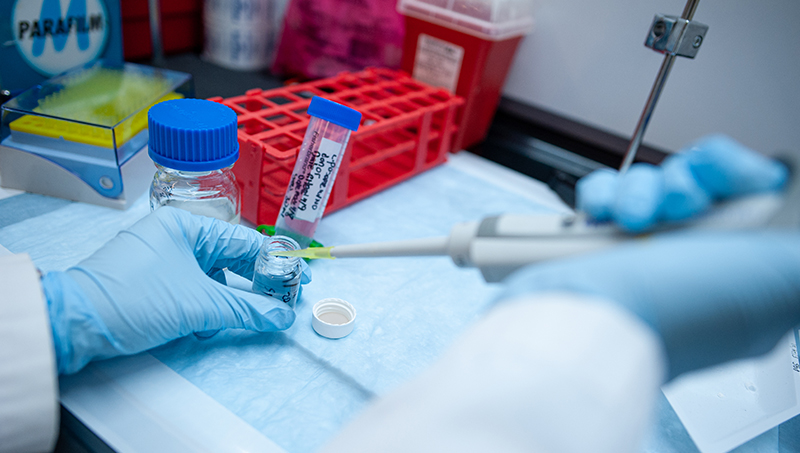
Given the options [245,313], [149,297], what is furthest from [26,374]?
[245,313]

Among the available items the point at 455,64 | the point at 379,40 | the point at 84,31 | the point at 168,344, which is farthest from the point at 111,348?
the point at 379,40

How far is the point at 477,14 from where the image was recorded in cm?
130

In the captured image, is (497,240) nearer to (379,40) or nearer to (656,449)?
(656,449)

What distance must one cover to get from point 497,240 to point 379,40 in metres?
1.19

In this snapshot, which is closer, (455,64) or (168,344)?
(168,344)

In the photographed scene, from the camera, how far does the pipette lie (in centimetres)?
44

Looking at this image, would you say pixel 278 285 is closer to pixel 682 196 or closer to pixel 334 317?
pixel 334 317

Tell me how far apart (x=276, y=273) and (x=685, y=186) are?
58cm

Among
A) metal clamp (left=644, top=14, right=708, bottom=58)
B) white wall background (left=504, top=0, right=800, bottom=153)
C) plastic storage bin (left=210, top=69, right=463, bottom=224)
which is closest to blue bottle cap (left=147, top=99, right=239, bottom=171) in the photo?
plastic storage bin (left=210, top=69, right=463, bottom=224)

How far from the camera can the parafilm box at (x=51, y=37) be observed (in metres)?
1.08

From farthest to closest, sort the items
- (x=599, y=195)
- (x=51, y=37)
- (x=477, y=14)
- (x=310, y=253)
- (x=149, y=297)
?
(x=477, y=14) → (x=51, y=37) → (x=310, y=253) → (x=149, y=297) → (x=599, y=195)

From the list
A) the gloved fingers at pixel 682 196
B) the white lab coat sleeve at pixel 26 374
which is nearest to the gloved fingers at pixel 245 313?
the white lab coat sleeve at pixel 26 374

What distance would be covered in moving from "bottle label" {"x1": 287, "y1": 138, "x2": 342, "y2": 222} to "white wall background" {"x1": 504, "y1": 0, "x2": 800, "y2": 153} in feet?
2.87

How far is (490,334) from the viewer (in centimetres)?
41
